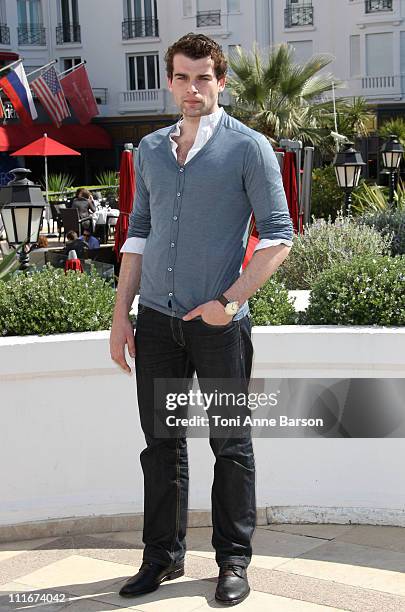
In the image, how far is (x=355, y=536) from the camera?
410 centimetres

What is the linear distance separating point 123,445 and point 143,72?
136 ft

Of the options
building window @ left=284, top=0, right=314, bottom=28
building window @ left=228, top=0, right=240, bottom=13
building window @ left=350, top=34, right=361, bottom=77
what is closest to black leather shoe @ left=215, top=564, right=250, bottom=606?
building window @ left=350, top=34, right=361, bottom=77

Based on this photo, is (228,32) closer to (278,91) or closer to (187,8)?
(187,8)

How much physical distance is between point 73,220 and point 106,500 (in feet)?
54.5

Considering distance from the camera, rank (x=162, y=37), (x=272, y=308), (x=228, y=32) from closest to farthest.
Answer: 1. (x=272, y=308)
2. (x=228, y=32)
3. (x=162, y=37)

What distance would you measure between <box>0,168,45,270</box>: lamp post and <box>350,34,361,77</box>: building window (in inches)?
1347

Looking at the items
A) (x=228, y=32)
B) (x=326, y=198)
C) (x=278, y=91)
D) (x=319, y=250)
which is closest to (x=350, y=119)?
(x=278, y=91)

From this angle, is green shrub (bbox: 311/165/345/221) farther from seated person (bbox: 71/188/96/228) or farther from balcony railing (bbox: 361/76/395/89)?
balcony railing (bbox: 361/76/395/89)

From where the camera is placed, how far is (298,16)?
4100 cm

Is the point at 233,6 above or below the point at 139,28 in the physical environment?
above

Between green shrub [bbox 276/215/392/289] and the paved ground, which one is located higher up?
green shrub [bbox 276/215/392/289]

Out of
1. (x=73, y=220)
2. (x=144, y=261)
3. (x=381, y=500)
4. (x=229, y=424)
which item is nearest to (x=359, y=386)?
(x=381, y=500)

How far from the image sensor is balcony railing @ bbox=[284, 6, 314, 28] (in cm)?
4084

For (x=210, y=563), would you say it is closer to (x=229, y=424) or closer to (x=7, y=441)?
(x=229, y=424)
